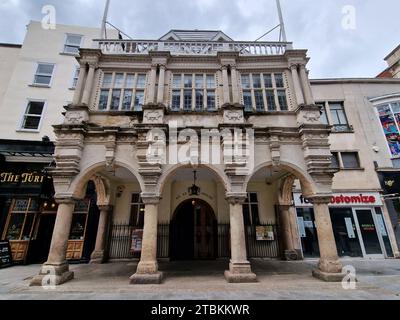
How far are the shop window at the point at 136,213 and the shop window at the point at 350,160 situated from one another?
42.0 feet

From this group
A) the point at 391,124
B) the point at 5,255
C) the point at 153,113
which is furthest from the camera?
the point at 391,124

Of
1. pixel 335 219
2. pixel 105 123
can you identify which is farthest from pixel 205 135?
pixel 335 219

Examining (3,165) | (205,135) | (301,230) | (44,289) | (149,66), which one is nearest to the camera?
(44,289)

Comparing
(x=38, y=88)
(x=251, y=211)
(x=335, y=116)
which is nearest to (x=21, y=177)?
(x=38, y=88)

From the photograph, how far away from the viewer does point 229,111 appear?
28.7 feet

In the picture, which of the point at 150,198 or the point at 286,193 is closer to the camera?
the point at 150,198

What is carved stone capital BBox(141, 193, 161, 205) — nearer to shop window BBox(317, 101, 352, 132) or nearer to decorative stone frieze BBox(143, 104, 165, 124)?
decorative stone frieze BBox(143, 104, 165, 124)

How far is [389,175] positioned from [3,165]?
2245 cm

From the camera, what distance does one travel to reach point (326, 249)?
7.44m

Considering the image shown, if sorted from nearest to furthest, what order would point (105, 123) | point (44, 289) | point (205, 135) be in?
point (44, 289) → point (205, 135) → point (105, 123)

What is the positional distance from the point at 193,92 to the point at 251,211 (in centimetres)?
757

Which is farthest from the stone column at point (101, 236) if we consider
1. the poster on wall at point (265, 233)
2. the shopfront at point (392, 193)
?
the shopfront at point (392, 193)

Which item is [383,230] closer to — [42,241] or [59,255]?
[59,255]

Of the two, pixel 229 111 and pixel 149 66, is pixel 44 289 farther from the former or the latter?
pixel 149 66
